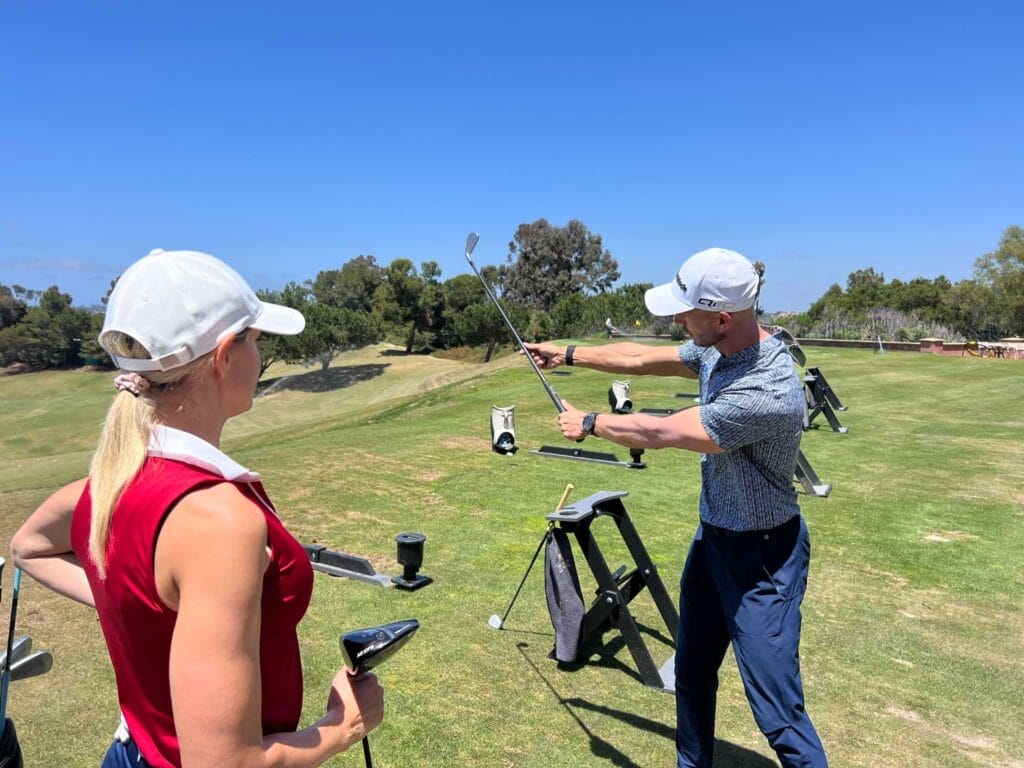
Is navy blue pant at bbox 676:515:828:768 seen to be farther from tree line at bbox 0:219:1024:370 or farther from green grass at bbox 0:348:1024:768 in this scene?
tree line at bbox 0:219:1024:370

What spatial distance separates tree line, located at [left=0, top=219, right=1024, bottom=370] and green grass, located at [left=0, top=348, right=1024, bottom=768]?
921 inches

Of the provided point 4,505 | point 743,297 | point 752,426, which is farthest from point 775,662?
point 4,505

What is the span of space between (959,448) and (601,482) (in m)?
6.73

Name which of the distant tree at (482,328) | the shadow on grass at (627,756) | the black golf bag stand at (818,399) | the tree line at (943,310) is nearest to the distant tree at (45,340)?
the distant tree at (482,328)

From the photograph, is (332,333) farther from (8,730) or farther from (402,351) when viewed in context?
(8,730)

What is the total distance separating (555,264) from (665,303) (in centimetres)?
8134

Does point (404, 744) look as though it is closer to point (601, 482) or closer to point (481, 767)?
point (481, 767)

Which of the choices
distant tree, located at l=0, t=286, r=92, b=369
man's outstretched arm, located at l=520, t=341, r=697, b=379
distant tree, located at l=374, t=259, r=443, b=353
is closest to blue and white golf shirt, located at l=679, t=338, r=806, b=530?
man's outstretched arm, located at l=520, t=341, r=697, b=379

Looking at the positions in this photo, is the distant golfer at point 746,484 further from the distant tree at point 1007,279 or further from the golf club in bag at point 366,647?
the distant tree at point 1007,279

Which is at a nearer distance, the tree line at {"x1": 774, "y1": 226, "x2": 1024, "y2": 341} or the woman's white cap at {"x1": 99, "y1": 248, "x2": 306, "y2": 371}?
the woman's white cap at {"x1": 99, "y1": 248, "x2": 306, "y2": 371}

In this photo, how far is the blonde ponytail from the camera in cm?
133

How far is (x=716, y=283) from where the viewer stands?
275cm

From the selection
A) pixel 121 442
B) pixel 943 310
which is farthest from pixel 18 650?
pixel 943 310

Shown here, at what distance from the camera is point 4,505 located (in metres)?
7.44
